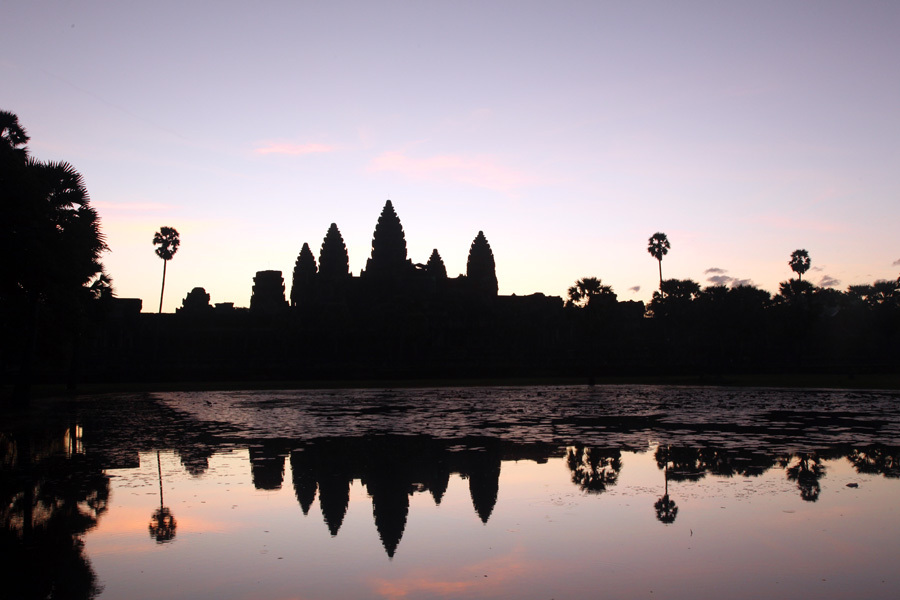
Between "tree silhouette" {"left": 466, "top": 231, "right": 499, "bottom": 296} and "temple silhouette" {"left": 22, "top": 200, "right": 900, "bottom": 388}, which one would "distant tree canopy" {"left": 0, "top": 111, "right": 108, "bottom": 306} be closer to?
"temple silhouette" {"left": 22, "top": 200, "right": 900, "bottom": 388}

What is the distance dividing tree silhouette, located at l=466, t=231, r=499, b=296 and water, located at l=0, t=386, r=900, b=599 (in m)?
72.2

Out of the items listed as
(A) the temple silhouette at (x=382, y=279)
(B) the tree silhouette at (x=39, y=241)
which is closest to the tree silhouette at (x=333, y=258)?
(A) the temple silhouette at (x=382, y=279)

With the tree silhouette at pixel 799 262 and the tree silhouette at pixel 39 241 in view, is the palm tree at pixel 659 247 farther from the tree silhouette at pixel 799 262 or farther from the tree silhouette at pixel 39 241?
the tree silhouette at pixel 39 241

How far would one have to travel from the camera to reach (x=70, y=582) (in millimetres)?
6520

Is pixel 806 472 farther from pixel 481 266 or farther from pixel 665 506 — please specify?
pixel 481 266

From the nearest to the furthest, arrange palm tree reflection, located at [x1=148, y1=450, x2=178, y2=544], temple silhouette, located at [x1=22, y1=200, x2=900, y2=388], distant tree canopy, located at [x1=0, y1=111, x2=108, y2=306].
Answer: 1. palm tree reflection, located at [x1=148, y1=450, x2=178, y2=544]
2. distant tree canopy, located at [x1=0, y1=111, x2=108, y2=306]
3. temple silhouette, located at [x1=22, y1=200, x2=900, y2=388]

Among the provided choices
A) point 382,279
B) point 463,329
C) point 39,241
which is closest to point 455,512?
point 39,241

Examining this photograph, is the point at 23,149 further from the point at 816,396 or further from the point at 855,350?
the point at 855,350

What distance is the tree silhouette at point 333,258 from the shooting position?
3509 inches

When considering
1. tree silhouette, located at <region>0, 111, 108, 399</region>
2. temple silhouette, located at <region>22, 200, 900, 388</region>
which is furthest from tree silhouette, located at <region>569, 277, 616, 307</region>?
tree silhouette, located at <region>0, 111, 108, 399</region>

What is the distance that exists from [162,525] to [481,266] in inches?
3287

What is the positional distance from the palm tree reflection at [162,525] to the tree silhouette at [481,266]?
81265 millimetres

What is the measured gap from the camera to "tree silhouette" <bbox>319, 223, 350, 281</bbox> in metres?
89.1

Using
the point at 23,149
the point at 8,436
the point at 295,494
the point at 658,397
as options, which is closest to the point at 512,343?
the point at 658,397
